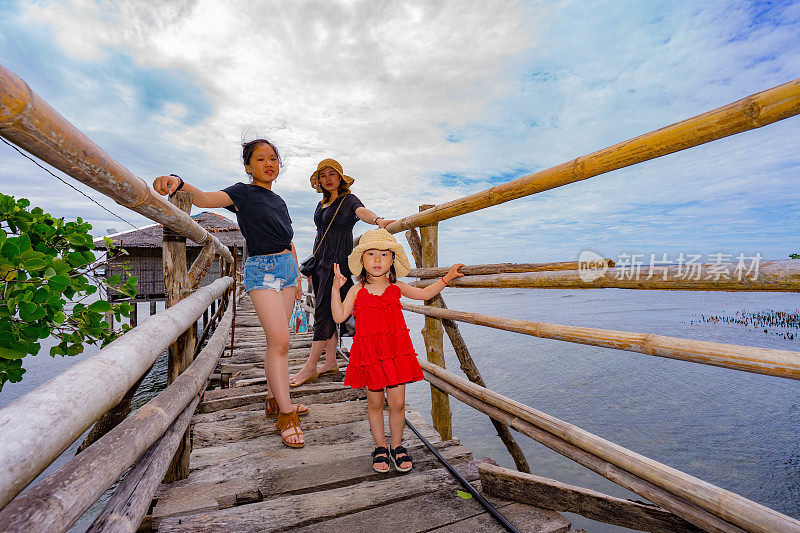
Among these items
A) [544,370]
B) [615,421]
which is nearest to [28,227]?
[615,421]

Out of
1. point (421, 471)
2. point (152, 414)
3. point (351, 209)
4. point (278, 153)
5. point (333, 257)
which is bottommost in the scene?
point (421, 471)

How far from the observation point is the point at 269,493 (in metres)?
2.11

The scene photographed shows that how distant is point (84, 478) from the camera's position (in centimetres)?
101

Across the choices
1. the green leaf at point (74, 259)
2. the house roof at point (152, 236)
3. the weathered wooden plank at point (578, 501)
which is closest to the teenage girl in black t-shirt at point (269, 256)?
the green leaf at point (74, 259)

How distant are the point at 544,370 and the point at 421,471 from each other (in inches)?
810

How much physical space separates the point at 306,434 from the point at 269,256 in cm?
140

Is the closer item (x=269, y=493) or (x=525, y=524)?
(x=525, y=524)

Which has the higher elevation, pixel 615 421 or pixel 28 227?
pixel 28 227

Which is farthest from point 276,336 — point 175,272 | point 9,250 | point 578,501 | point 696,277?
point 696,277

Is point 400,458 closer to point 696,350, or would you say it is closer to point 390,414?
point 390,414

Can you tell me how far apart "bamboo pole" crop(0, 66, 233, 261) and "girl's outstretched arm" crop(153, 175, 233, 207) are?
40 centimetres

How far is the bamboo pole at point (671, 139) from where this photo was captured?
1.16m

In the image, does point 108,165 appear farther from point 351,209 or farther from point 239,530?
point 351,209

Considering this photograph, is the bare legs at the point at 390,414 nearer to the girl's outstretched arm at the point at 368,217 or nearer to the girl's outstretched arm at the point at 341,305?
the girl's outstretched arm at the point at 341,305
